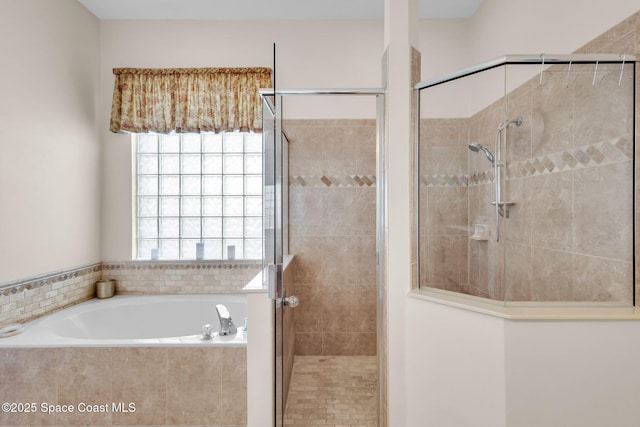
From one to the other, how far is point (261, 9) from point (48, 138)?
1.86 metres

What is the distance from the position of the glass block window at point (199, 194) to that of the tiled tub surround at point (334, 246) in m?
0.50

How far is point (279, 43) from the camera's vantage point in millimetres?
2879

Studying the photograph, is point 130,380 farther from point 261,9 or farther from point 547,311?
point 261,9

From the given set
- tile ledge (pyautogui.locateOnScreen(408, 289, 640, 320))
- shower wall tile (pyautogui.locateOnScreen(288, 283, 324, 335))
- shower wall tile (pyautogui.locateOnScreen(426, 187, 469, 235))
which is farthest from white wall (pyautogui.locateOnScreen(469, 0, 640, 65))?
shower wall tile (pyautogui.locateOnScreen(288, 283, 324, 335))

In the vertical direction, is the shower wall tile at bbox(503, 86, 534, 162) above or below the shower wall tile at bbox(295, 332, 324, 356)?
above

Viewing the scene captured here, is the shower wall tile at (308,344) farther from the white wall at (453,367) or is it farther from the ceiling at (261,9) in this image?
the ceiling at (261,9)

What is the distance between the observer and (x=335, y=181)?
109 inches

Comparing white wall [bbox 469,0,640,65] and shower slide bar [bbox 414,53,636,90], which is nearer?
shower slide bar [bbox 414,53,636,90]

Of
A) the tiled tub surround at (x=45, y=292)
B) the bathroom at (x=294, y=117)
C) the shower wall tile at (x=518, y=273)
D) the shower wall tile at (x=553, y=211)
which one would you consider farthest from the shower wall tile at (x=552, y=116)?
the tiled tub surround at (x=45, y=292)

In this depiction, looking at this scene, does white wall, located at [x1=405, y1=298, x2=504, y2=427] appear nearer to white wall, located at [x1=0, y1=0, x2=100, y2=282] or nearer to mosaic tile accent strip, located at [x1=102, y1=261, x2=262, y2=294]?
mosaic tile accent strip, located at [x1=102, y1=261, x2=262, y2=294]

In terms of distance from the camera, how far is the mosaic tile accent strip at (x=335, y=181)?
277 centimetres

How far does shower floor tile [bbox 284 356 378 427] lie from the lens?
198 centimetres

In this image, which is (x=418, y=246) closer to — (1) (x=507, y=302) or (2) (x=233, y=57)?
(1) (x=507, y=302)

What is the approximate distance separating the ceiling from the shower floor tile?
9.27ft
